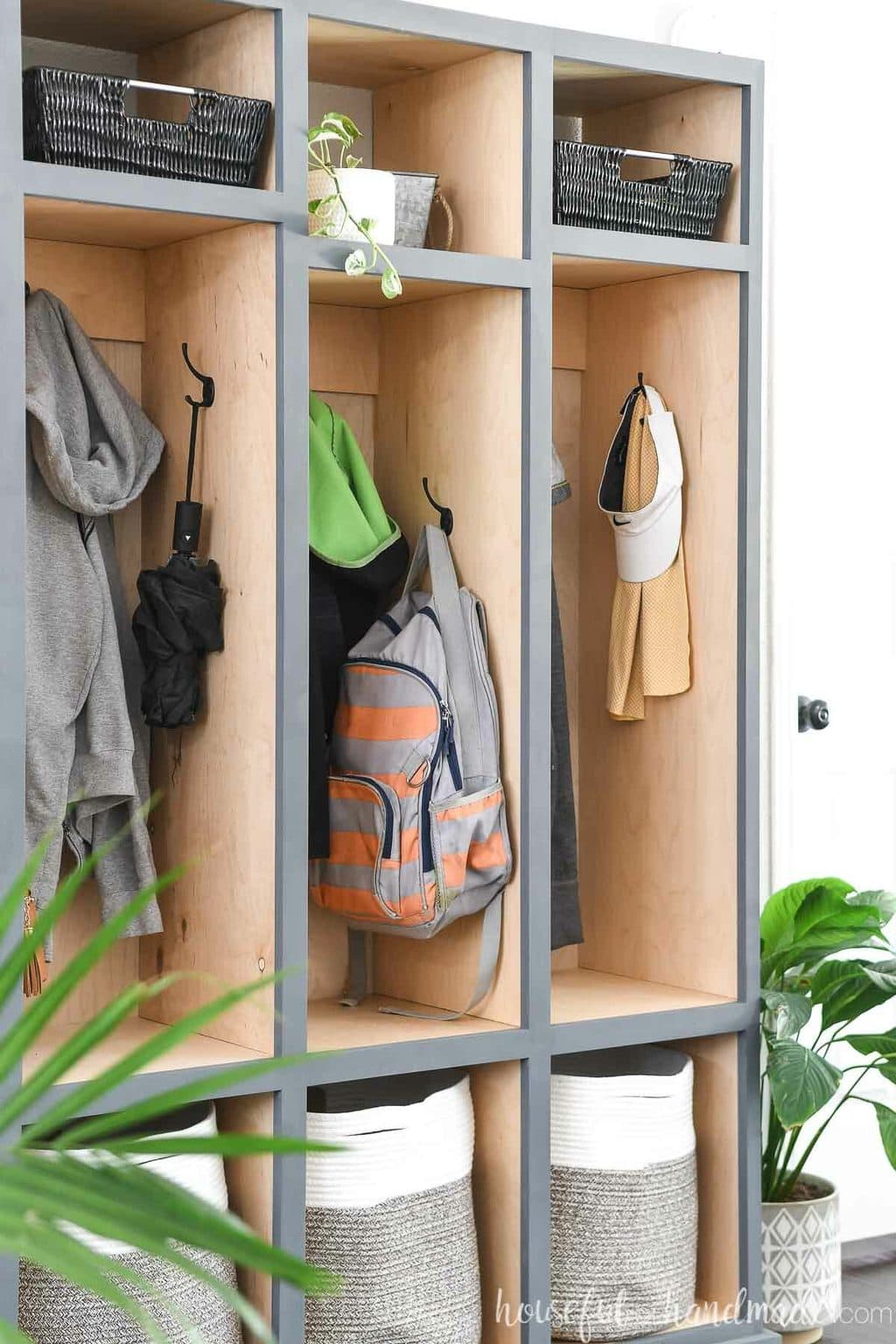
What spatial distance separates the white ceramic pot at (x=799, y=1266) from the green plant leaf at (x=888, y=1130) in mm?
281

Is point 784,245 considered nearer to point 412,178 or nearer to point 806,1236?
point 412,178

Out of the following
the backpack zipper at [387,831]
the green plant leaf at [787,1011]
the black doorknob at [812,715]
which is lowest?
the green plant leaf at [787,1011]

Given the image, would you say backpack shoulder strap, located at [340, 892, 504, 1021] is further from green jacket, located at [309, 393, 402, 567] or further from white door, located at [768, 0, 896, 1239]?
white door, located at [768, 0, 896, 1239]

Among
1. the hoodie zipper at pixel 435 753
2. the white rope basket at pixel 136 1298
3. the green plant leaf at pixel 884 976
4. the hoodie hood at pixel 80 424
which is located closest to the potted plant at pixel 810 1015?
the green plant leaf at pixel 884 976

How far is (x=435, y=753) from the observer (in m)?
2.72

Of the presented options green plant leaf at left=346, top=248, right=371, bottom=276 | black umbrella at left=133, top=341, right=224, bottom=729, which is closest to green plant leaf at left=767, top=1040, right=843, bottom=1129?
black umbrella at left=133, top=341, right=224, bottom=729

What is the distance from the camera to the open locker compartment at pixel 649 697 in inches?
117

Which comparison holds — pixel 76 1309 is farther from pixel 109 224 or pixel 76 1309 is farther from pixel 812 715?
pixel 812 715

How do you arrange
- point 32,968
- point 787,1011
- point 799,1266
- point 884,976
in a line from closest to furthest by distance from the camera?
point 32,968, point 787,1011, point 884,976, point 799,1266

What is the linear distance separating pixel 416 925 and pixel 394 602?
1.93 feet

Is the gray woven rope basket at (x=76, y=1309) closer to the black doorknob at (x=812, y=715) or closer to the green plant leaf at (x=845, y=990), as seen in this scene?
the green plant leaf at (x=845, y=990)

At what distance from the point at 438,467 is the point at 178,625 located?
0.61 metres

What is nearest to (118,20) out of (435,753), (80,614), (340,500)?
(340,500)

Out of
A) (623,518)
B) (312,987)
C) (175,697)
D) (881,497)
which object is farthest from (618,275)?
(312,987)
